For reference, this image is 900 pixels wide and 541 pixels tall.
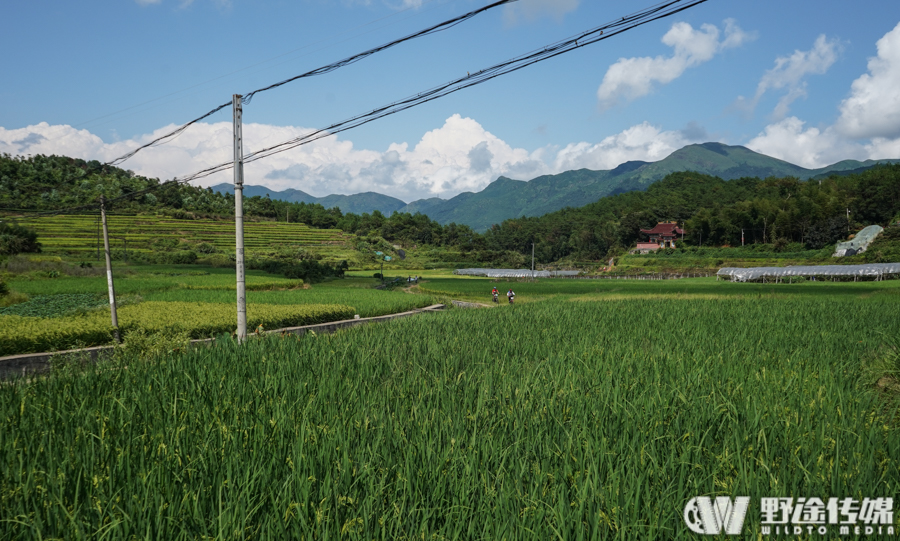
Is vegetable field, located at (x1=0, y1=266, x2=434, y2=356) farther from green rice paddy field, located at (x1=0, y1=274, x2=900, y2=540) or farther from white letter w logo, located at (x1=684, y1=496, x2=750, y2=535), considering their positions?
white letter w logo, located at (x1=684, y1=496, x2=750, y2=535)

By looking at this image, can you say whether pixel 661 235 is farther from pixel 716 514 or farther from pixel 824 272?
pixel 716 514

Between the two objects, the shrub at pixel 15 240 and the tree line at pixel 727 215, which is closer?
the shrub at pixel 15 240

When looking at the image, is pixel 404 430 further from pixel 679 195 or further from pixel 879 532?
pixel 679 195

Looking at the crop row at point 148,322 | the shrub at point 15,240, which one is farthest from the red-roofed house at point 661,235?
the shrub at point 15,240

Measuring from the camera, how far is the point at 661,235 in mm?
98250

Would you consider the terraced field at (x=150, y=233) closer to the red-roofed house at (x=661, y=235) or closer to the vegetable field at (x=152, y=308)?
the vegetable field at (x=152, y=308)

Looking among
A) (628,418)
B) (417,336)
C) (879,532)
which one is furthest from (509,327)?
(879,532)

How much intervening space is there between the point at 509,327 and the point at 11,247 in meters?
42.8

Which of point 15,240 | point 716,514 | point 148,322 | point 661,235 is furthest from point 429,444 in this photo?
point 661,235

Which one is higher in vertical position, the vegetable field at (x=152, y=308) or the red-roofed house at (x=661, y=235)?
the red-roofed house at (x=661, y=235)

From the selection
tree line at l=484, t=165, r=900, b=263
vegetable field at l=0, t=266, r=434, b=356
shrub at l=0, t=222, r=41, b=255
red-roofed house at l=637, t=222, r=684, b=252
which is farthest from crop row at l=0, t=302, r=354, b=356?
red-roofed house at l=637, t=222, r=684, b=252

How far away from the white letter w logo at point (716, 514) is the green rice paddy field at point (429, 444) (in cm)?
7

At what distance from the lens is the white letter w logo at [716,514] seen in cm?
253

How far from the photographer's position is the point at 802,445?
3529 millimetres
